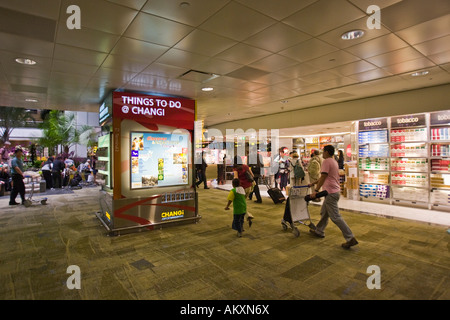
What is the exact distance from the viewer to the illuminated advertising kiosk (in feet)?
17.3

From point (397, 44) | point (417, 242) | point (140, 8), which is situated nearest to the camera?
point (140, 8)

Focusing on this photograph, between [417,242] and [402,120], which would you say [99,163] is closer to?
[417,242]

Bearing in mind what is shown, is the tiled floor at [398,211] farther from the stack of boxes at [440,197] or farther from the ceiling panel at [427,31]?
the ceiling panel at [427,31]

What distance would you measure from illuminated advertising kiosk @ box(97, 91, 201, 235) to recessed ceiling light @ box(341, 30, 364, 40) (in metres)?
3.64

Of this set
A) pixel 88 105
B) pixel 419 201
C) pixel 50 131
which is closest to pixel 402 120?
pixel 419 201

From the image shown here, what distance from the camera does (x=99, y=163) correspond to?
6465mm

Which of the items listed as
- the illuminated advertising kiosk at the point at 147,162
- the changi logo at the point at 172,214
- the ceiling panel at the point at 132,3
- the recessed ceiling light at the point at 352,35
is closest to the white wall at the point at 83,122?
the illuminated advertising kiosk at the point at 147,162

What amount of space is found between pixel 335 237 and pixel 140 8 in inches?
187

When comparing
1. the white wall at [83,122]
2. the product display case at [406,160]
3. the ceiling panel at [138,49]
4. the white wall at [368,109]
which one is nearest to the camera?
the ceiling panel at [138,49]

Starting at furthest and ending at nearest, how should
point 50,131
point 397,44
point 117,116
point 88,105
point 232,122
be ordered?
1. point 50,131
2. point 232,122
3. point 88,105
4. point 117,116
5. point 397,44

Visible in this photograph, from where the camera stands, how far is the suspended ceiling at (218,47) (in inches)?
112

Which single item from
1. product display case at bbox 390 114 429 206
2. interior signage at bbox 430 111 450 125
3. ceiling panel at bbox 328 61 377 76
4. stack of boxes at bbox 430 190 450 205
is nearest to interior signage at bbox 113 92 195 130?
ceiling panel at bbox 328 61 377 76

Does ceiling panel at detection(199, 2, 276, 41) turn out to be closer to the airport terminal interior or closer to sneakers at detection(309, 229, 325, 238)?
the airport terminal interior

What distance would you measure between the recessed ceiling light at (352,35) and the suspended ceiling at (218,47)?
0.08m
